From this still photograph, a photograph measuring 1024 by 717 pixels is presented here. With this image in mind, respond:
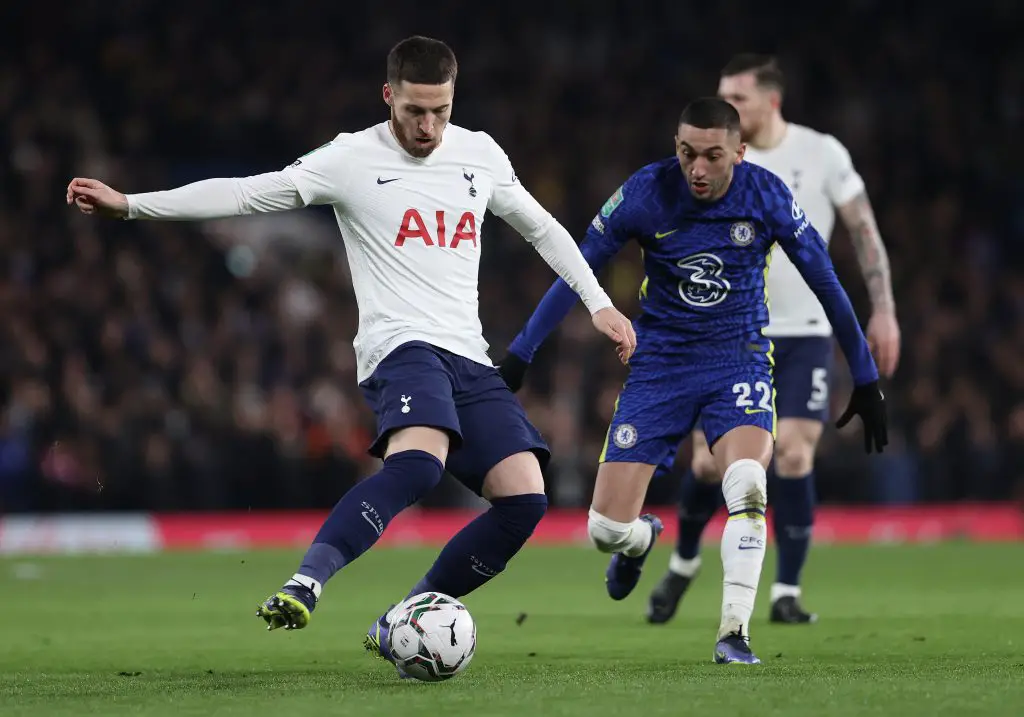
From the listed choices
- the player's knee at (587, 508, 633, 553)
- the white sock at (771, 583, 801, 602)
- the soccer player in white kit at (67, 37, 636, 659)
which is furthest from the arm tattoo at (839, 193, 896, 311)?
the soccer player in white kit at (67, 37, 636, 659)

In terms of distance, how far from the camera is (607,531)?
24.2ft

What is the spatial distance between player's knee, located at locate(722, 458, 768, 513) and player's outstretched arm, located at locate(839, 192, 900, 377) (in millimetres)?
1755

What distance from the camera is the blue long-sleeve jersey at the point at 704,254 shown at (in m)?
7.12

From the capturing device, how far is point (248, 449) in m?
16.8

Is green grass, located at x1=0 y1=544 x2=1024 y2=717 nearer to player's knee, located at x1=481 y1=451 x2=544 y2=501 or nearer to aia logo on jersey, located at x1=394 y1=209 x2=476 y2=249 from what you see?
player's knee, located at x1=481 y1=451 x2=544 y2=501

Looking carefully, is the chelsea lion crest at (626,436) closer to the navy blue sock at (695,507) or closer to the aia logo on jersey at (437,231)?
the aia logo on jersey at (437,231)

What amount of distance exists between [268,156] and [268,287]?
2.54 meters

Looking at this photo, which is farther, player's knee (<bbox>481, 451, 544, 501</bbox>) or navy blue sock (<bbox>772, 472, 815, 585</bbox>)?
navy blue sock (<bbox>772, 472, 815, 585</bbox>)

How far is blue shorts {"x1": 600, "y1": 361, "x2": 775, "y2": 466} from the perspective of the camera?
7.04 m

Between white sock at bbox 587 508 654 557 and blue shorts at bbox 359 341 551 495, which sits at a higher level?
blue shorts at bbox 359 341 551 495

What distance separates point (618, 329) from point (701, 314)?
3.52 ft

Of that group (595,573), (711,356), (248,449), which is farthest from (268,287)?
(711,356)

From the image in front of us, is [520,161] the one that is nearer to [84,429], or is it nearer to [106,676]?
[84,429]

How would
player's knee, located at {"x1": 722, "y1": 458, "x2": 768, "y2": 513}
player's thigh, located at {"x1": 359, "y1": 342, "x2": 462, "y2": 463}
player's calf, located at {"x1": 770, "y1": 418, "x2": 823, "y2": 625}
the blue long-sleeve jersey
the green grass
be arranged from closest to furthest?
the green grass → player's thigh, located at {"x1": 359, "y1": 342, "x2": 462, "y2": 463} → player's knee, located at {"x1": 722, "y1": 458, "x2": 768, "y2": 513} → the blue long-sleeve jersey → player's calf, located at {"x1": 770, "y1": 418, "x2": 823, "y2": 625}
